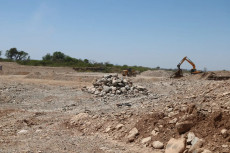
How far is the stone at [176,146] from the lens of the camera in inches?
170

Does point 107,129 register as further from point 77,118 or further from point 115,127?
point 77,118

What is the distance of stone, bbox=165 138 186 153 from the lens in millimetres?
4325

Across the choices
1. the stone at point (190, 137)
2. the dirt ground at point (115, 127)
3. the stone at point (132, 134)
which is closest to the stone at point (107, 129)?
the dirt ground at point (115, 127)

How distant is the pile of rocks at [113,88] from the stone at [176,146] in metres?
7.51

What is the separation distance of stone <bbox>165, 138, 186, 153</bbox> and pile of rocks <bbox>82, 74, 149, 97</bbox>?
7.51 m

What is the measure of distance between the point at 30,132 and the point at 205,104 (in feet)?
15.7

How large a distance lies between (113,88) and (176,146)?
802 centimetres

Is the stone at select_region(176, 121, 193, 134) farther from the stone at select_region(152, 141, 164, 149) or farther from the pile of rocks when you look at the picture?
the pile of rocks

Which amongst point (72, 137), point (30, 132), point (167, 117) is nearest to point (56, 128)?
point (30, 132)

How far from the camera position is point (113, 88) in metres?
12.3

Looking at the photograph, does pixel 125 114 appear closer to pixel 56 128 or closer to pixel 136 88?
pixel 56 128

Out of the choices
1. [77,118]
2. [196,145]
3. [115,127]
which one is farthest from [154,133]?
[77,118]

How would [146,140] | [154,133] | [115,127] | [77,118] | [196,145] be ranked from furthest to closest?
1. [77,118]
2. [115,127]
3. [154,133]
4. [146,140]
5. [196,145]

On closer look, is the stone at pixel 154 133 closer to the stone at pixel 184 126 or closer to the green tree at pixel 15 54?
the stone at pixel 184 126
